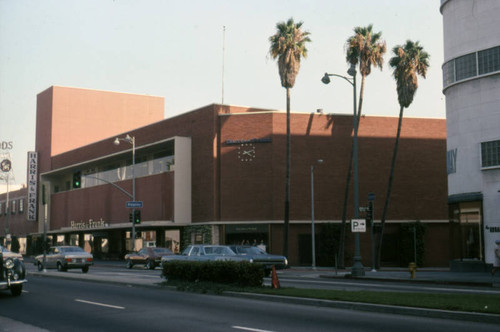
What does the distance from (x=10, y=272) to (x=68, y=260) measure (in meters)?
18.8

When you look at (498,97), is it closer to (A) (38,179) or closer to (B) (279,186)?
(B) (279,186)

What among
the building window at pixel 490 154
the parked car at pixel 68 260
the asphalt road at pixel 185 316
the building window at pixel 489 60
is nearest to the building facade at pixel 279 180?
the parked car at pixel 68 260

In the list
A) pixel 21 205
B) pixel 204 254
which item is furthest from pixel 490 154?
pixel 21 205

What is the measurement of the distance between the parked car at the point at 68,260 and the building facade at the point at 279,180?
12008 mm

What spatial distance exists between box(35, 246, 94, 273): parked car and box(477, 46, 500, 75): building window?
2362 cm

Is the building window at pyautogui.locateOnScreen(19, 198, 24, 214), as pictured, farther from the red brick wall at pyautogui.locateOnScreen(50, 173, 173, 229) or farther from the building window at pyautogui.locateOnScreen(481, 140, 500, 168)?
the building window at pyautogui.locateOnScreen(481, 140, 500, 168)

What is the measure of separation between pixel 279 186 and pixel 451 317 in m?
35.7

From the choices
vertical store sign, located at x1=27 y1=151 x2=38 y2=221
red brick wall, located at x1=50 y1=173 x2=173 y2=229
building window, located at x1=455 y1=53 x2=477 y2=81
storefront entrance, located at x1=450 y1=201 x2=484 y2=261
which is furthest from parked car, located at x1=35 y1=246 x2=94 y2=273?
vertical store sign, located at x1=27 y1=151 x2=38 y2=221

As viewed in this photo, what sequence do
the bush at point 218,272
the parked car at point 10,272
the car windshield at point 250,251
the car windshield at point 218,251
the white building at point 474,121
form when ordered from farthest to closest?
the white building at point 474,121 → the car windshield at point 250,251 → the car windshield at point 218,251 → the bush at point 218,272 → the parked car at point 10,272

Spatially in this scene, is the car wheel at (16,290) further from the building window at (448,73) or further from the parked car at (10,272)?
the building window at (448,73)

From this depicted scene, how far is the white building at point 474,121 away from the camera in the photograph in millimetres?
32812

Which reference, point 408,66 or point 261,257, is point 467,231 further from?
point 408,66

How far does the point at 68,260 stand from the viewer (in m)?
36.0

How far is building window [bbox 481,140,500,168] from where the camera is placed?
32.7 metres
